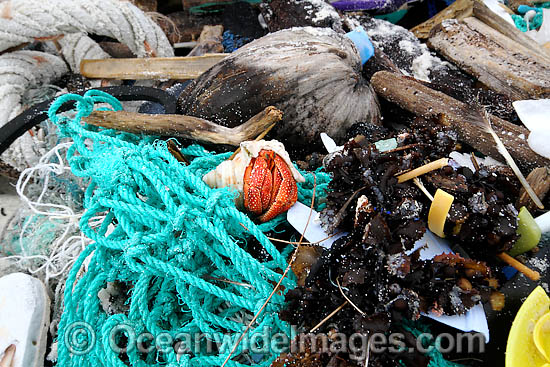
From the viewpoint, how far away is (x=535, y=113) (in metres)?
1.48

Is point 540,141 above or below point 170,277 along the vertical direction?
above

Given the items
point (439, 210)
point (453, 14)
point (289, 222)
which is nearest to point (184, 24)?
point (453, 14)

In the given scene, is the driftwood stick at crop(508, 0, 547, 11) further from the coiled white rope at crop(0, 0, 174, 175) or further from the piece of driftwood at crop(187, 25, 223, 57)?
the coiled white rope at crop(0, 0, 174, 175)

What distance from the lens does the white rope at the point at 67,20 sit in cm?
212

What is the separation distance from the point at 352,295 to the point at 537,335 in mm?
482

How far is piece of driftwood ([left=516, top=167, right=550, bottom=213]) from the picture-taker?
1.30 meters

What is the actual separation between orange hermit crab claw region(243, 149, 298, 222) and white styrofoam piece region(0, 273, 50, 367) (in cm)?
87

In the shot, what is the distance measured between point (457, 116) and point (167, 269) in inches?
52.7

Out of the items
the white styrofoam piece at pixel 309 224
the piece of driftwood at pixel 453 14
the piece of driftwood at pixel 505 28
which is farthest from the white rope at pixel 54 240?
the piece of driftwood at pixel 505 28

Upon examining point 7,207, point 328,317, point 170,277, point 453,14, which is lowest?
point 7,207

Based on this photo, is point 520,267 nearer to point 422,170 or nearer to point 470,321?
point 470,321

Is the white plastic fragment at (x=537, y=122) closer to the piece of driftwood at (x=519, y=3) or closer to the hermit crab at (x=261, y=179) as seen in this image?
the hermit crab at (x=261, y=179)

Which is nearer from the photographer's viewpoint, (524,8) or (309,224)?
(309,224)

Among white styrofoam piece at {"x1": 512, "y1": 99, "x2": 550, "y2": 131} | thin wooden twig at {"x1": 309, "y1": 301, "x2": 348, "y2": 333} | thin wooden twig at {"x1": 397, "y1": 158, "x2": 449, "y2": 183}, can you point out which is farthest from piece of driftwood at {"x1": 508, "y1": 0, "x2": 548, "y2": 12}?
thin wooden twig at {"x1": 309, "y1": 301, "x2": 348, "y2": 333}
